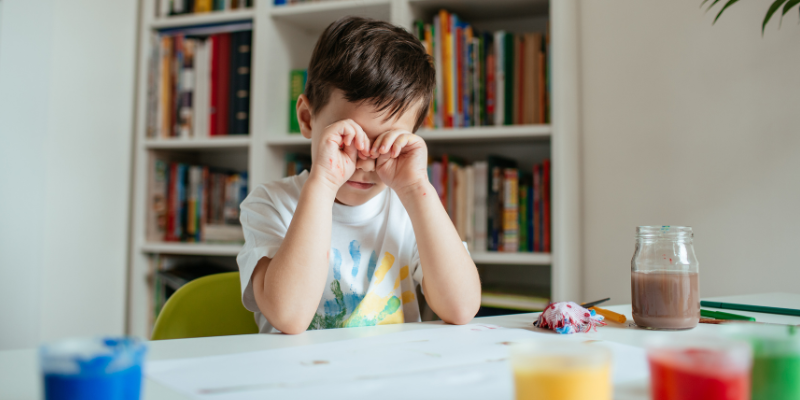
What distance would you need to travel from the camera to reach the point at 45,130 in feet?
5.17

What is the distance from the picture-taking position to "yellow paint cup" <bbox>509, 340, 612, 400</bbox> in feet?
1.07

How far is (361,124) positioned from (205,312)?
1.45 feet

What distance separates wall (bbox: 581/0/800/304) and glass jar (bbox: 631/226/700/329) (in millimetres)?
845

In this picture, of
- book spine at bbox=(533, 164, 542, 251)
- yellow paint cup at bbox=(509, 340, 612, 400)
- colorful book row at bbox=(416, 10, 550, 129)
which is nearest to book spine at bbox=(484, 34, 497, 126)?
colorful book row at bbox=(416, 10, 550, 129)

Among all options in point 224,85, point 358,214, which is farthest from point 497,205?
point 224,85

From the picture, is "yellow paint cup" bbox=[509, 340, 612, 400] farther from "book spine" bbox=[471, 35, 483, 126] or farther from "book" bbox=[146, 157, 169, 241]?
"book" bbox=[146, 157, 169, 241]

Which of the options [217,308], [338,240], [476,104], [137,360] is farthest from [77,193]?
[137,360]

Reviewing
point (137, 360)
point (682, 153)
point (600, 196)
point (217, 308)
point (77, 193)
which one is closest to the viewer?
point (137, 360)

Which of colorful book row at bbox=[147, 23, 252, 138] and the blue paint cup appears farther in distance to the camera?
colorful book row at bbox=[147, 23, 252, 138]

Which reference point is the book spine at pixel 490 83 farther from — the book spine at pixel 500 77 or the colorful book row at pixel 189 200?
the colorful book row at pixel 189 200

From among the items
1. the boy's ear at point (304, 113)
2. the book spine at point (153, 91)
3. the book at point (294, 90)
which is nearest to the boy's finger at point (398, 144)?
the boy's ear at point (304, 113)

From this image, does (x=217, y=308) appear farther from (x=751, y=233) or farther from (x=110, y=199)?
(x=751, y=233)

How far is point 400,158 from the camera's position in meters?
0.89

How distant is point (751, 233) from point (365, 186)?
1.05m
